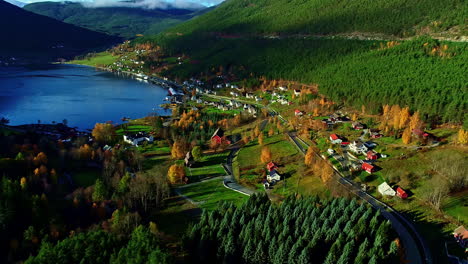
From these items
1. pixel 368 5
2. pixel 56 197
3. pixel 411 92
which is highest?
pixel 368 5

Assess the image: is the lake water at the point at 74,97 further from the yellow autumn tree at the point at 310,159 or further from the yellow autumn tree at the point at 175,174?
the yellow autumn tree at the point at 310,159

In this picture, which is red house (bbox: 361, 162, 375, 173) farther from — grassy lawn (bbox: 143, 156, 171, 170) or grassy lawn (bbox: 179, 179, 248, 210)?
grassy lawn (bbox: 143, 156, 171, 170)

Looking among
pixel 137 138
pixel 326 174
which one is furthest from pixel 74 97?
pixel 326 174

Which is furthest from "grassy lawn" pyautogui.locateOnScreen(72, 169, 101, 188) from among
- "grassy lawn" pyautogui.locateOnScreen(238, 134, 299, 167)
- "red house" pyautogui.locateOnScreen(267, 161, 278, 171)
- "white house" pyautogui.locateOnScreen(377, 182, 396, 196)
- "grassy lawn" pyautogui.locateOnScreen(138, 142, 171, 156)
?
"white house" pyautogui.locateOnScreen(377, 182, 396, 196)

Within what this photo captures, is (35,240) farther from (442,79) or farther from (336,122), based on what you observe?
(442,79)

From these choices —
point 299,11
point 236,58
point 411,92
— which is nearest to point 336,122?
point 411,92

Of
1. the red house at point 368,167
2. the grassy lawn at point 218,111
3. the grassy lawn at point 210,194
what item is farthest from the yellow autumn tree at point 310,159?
the grassy lawn at point 218,111

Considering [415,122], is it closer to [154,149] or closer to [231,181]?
[231,181]
